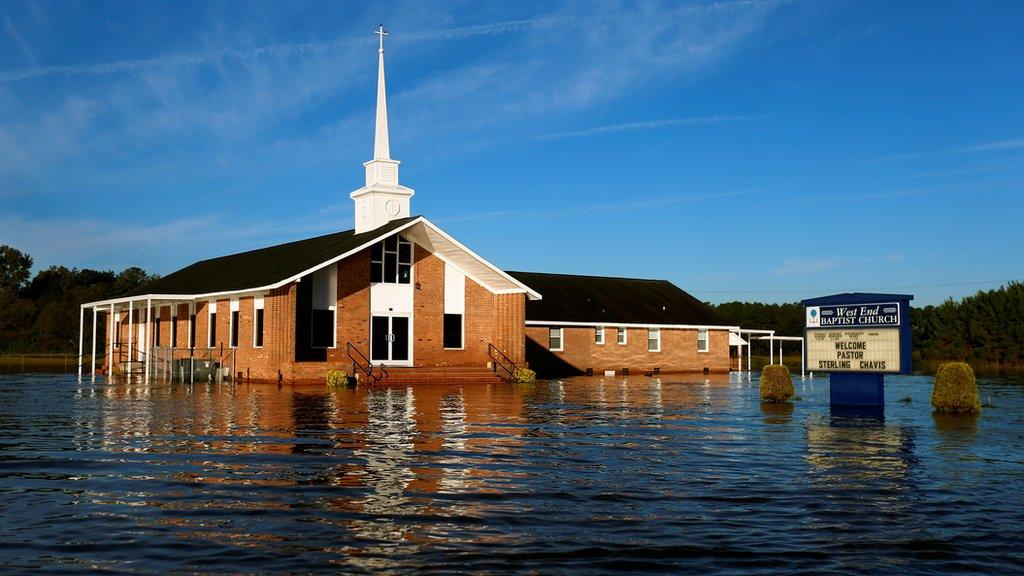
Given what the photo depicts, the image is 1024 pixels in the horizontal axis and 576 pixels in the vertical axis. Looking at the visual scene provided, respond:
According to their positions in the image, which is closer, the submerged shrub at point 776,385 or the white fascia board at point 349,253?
the submerged shrub at point 776,385

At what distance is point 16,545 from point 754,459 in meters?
8.98

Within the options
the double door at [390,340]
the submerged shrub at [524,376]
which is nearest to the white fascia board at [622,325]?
the submerged shrub at [524,376]

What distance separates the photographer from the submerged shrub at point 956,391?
69.8 ft

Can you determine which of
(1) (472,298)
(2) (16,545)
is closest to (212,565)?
(2) (16,545)

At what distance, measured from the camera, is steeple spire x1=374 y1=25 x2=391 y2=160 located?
41469 mm

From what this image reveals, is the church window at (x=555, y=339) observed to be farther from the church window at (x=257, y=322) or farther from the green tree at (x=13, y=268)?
the green tree at (x=13, y=268)

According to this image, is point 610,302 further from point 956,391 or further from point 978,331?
point 978,331

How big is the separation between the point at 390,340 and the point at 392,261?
3166 millimetres

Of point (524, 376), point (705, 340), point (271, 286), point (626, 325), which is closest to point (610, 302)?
point (626, 325)

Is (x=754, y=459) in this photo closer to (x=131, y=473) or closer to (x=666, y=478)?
(x=666, y=478)

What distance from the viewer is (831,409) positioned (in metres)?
22.2

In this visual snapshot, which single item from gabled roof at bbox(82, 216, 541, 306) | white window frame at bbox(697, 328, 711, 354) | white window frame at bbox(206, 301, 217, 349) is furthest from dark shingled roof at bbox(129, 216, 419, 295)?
white window frame at bbox(697, 328, 711, 354)

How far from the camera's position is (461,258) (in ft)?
127

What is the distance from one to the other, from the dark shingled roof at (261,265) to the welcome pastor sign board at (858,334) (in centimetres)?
1790
